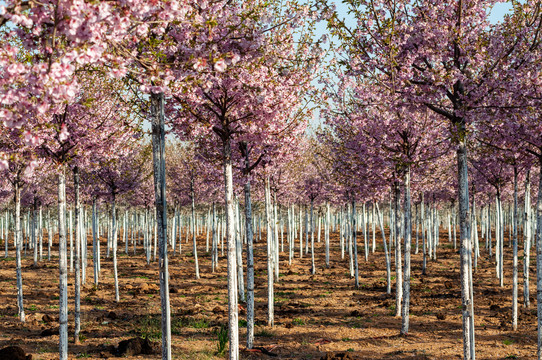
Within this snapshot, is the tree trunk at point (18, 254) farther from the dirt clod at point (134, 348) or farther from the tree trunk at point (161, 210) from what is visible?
the tree trunk at point (161, 210)

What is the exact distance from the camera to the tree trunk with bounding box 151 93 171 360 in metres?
7.77

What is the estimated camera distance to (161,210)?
7.92 m

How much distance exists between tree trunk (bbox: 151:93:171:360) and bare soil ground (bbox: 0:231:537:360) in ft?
16.2

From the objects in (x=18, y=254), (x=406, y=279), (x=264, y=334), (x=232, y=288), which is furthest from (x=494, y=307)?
(x=18, y=254)

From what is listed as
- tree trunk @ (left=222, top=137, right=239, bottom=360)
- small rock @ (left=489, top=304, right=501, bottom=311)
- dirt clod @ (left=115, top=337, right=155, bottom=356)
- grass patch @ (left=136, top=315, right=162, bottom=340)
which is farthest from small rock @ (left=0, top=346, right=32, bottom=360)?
small rock @ (left=489, top=304, right=501, bottom=311)

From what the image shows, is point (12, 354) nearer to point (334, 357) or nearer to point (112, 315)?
point (112, 315)

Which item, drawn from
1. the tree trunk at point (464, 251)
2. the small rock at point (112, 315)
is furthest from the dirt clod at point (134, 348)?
the tree trunk at point (464, 251)

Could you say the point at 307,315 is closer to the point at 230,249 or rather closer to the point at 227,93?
the point at 230,249

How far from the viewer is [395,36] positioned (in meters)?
10.2

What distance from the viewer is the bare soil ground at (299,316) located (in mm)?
13602

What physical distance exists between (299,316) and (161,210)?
11.9m

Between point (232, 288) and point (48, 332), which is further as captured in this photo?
point (48, 332)

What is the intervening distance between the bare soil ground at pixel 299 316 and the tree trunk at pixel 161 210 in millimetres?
4939

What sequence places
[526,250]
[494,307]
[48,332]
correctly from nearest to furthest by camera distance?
[48,332] < [526,250] < [494,307]
